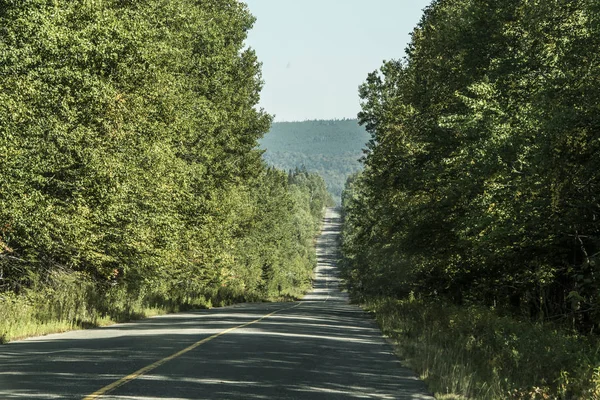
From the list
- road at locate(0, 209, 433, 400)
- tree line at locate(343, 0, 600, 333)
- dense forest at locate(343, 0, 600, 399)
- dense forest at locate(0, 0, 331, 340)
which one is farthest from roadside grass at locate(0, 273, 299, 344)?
tree line at locate(343, 0, 600, 333)

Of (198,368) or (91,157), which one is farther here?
(91,157)

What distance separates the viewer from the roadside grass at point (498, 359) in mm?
10578

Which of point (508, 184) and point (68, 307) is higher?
point (508, 184)

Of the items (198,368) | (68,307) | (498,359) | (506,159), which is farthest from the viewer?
(68,307)

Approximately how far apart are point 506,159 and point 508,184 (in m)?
1.13

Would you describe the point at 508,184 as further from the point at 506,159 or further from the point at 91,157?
the point at 91,157

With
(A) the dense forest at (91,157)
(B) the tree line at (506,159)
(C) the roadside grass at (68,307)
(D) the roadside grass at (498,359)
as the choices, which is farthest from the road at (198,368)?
(B) the tree line at (506,159)

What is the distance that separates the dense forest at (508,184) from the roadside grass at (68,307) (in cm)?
996

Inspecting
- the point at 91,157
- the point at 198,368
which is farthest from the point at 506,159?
the point at 91,157

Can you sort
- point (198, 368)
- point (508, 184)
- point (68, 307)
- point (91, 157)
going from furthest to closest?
Result: point (68, 307) < point (91, 157) < point (508, 184) < point (198, 368)

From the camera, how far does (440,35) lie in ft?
93.6

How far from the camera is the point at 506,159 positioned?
19.0 meters

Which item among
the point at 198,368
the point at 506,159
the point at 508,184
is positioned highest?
the point at 506,159

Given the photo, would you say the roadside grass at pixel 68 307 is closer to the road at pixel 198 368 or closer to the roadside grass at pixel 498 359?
the road at pixel 198 368
